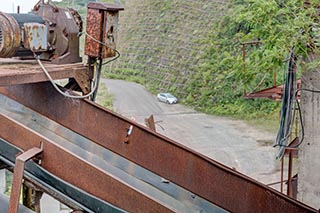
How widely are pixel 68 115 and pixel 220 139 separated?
14.0 meters

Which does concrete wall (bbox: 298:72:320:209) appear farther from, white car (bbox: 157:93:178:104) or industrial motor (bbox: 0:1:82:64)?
white car (bbox: 157:93:178:104)

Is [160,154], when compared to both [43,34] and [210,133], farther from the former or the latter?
[210,133]

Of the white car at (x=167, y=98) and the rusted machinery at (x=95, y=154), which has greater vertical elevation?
the rusted machinery at (x=95, y=154)

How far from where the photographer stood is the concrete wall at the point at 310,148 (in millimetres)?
4176

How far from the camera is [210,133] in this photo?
54.6ft

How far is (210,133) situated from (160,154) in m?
14.8

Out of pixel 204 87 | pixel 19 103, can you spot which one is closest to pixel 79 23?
pixel 19 103

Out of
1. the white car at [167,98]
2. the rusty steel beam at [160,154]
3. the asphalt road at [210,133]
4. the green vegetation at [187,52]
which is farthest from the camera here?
the white car at [167,98]

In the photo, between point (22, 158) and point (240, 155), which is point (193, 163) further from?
point (240, 155)

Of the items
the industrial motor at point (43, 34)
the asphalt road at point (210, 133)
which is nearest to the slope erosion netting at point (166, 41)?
the asphalt road at point (210, 133)

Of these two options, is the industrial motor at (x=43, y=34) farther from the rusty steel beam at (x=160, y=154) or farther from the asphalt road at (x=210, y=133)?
the asphalt road at (x=210, y=133)

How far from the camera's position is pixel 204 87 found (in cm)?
2167

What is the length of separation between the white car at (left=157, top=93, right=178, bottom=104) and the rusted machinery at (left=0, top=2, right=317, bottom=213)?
19020 mm

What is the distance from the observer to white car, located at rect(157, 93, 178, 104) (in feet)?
70.4
